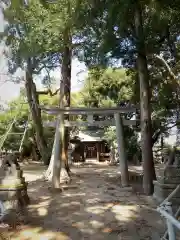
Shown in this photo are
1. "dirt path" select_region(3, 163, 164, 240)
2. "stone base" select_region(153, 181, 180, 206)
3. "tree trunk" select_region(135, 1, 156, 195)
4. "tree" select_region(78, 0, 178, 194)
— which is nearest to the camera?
"dirt path" select_region(3, 163, 164, 240)

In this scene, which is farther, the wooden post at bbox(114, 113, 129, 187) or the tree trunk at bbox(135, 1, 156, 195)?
the wooden post at bbox(114, 113, 129, 187)

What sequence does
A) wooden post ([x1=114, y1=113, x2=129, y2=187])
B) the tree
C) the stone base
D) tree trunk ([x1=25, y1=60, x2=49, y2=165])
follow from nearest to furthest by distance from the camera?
the stone base < the tree < wooden post ([x1=114, y1=113, x2=129, y2=187]) < tree trunk ([x1=25, y1=60, x2=49, y2=165])

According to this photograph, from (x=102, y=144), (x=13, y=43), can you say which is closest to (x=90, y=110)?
(x=13, y=43)

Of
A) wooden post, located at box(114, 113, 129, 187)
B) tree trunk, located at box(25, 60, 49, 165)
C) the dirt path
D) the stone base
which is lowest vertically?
the dirt path

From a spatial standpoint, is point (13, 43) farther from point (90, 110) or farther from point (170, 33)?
point (170, 33)

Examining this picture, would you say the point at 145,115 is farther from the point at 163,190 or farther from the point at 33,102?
the point at 33,102

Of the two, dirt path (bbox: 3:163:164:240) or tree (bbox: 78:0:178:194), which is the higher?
tree (bbox: 78:0:178:194)

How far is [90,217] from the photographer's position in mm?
5547

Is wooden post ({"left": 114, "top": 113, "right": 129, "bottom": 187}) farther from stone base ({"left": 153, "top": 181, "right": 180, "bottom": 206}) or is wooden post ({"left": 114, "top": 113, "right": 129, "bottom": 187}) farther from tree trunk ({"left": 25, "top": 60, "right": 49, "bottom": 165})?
tree trunk ({"left": 25, "top": 60, "right": 49, "bottom": 165})

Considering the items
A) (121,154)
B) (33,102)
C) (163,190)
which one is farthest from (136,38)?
(33,102)

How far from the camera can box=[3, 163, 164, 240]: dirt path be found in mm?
4562

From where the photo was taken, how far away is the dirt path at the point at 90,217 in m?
4.56

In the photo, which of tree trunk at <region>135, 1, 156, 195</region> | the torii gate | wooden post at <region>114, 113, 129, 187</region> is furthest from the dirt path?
the torii gate

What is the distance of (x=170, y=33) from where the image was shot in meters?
8.70
